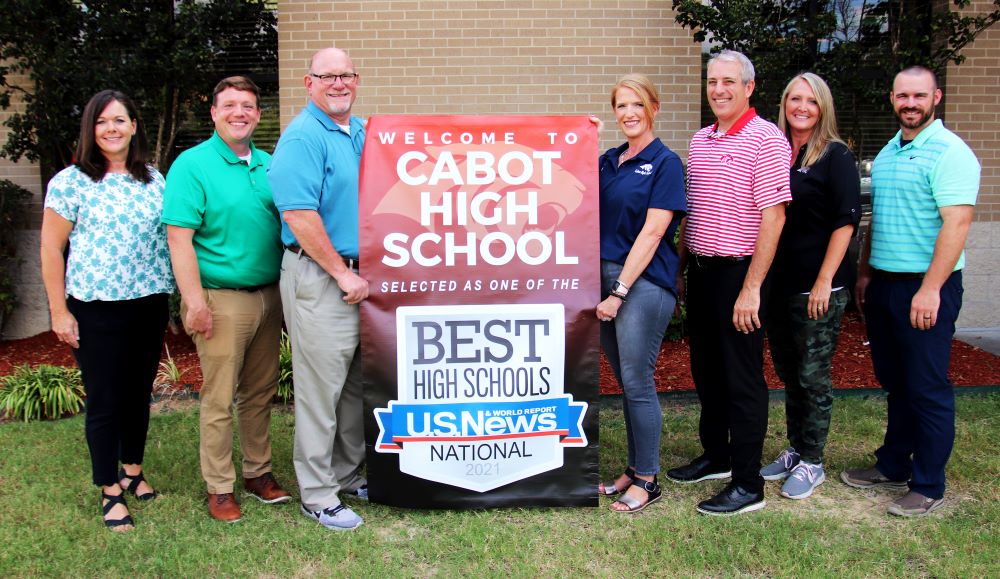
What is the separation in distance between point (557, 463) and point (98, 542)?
2.08 meters

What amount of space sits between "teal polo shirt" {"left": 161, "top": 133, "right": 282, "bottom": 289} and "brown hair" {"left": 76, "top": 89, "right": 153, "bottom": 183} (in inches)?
10.4

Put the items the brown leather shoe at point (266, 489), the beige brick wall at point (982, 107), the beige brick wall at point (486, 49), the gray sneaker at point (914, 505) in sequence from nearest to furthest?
the gray sneaker at point (914, 505) → the brown leather shoe at point (266, 489) → the beige brick wall at point (486, 49) → the beige brick wall at point (982, 107)

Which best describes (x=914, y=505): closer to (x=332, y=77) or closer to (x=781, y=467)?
(x=781, y=467)

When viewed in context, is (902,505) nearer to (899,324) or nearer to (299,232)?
(899,324)

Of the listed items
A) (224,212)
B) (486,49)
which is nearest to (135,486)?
(224,212)

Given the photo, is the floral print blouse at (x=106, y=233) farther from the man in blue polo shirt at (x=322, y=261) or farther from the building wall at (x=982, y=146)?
the building wall at (x=982, y=146)

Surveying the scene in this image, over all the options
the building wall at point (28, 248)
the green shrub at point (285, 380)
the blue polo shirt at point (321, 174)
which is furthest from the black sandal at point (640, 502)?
the building wall at point (28, 248)

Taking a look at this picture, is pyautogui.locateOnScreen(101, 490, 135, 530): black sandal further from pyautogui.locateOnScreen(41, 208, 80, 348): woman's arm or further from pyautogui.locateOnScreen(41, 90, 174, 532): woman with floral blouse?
pyautogui.locateOnScreen(41, 208, 80, 348): woman's arm

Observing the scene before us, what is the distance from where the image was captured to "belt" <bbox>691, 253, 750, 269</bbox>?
3548mm

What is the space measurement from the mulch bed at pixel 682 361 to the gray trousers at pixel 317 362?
7.98 feet

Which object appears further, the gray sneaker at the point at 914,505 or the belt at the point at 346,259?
the gray sneaker at the point at 914,505

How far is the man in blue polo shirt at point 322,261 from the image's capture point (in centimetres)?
335

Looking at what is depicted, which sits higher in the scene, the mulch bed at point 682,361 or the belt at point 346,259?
the belt at point 346,259

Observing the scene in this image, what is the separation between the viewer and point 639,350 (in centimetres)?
361
